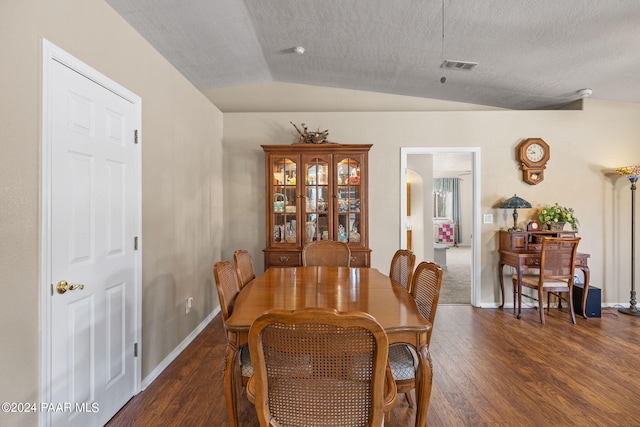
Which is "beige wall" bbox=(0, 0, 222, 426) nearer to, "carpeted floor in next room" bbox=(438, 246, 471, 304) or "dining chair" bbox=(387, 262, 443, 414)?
"dining chair" bbox=(387, 262, 443, 414)

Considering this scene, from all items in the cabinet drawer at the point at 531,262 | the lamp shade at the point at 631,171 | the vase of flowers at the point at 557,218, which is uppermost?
the lamp shade at the point at 631,171

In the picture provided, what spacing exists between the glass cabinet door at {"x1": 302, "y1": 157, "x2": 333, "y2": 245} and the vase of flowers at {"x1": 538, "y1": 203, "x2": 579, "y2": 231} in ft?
8.85

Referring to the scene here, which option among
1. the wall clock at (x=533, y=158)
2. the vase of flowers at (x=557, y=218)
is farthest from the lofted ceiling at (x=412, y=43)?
the vase of flowers at (x=557, y=218)

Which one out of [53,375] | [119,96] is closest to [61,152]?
[119,96]

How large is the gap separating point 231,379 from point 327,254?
1.75 meters

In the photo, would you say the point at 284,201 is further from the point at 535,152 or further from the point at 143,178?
the point at 535,152

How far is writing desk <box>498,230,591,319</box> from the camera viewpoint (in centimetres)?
371

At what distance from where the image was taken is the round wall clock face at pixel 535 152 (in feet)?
13.3

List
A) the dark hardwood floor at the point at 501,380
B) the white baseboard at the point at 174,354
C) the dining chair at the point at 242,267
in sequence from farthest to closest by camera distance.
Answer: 1. the white baseboard at the point at 174,354
2. the dining chair at the point at 242,267
3. the dark hardwood floor at the point at 501,380

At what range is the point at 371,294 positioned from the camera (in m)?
1.96

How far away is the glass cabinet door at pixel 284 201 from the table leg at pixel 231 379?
7.48ft

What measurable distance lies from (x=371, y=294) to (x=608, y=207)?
4102 millimetres

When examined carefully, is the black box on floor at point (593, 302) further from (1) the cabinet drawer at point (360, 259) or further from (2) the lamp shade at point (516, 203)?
(1) the cabinet drawer at point (360, 259)

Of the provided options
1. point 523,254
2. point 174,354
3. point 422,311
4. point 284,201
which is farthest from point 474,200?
point 174,354
